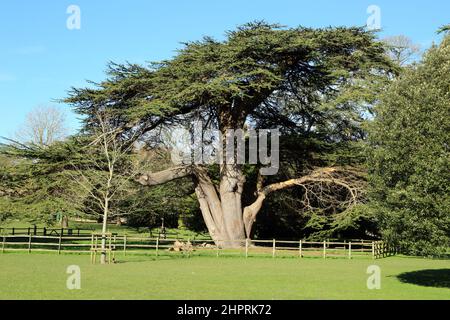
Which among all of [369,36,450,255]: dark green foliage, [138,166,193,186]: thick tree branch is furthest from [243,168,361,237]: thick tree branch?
[369,36,450,255]: dark green foliage

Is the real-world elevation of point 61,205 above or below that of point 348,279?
above

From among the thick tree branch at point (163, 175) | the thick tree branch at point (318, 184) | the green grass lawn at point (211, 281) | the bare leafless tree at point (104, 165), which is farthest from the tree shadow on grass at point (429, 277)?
the thick tree branch at point (163, 175)

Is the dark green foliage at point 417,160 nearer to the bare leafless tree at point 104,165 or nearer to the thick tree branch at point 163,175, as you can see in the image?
the bare leafless tree at point 104,165

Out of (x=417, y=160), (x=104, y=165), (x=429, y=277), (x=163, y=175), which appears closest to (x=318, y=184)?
(x=163, y=175)

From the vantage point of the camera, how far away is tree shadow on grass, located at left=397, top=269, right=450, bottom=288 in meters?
16.9

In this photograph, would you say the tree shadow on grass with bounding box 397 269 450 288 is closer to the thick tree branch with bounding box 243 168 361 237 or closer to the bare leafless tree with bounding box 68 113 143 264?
the thick tree branch with bounding box 243 168 361 237

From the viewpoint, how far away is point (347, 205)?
99.8ft

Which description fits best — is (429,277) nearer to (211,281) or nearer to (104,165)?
(211,281)

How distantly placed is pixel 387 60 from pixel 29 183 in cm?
2066

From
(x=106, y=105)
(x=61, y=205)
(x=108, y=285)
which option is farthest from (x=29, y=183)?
(x=108, y=285)

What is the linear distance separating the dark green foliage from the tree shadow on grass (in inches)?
120

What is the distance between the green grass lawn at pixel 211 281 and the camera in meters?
12.7

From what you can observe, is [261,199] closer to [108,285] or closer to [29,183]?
[29,183]

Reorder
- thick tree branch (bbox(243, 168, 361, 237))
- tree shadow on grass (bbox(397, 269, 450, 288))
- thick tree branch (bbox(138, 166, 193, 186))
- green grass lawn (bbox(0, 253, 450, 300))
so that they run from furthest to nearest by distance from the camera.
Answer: thick tree branch (bbox(138, 166, 193, 186))
thick tree branch (bbox(243, 168, 361, 237))
tree shadow on grass (bbox(397, 269, 450, 288))
green grass lawn (bbox(0, 253, 450, 300))
